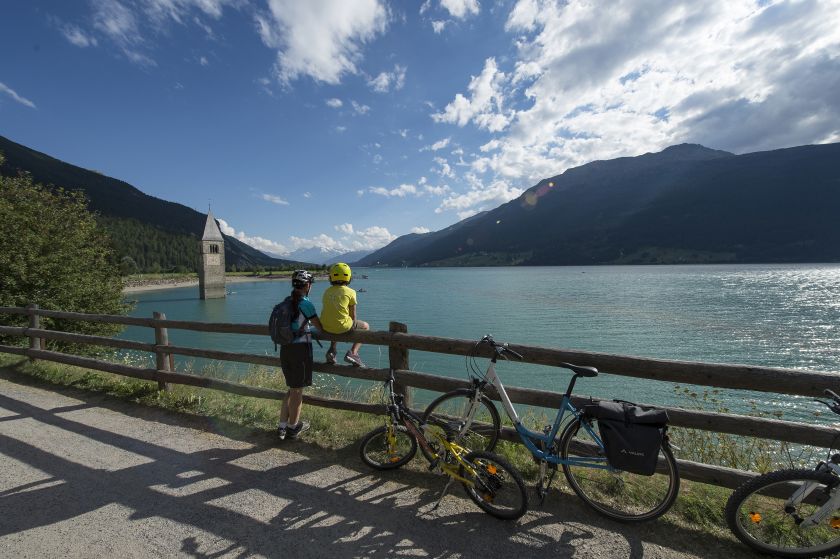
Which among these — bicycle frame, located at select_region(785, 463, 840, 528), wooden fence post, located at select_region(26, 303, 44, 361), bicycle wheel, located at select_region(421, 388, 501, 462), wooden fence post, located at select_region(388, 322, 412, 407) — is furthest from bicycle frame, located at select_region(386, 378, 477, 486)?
wooden fence post, located at select_region(26, 303, 44, 361)

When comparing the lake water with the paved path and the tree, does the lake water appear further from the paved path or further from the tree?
the paved path

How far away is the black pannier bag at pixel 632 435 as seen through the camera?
3453mm

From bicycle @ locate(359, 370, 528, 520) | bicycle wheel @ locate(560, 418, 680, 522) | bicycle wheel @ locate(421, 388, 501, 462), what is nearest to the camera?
bicycle wheel @ locate(560, 418, 680, 522)

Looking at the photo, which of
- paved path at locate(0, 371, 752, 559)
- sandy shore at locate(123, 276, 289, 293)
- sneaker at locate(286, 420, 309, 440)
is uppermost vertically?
sneaker at locate(286, 420, 309, 440)

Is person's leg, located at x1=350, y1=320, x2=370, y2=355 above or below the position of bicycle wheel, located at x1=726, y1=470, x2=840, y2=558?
above

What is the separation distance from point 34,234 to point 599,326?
3868 cm

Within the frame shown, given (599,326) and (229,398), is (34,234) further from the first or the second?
(599,326)

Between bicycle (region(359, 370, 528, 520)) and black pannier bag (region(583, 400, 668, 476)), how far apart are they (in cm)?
90

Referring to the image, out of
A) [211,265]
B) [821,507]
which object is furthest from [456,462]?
[211,265]

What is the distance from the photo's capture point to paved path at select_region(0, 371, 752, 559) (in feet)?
11.2

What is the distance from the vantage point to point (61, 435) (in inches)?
227

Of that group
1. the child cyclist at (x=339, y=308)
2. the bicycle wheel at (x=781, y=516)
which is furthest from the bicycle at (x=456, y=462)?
the bicycle wheel at (x=781, y=516)

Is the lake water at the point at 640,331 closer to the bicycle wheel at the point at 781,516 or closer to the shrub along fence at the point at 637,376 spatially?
the shrub along fence at the point at 637,376

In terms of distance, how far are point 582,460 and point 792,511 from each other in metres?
1.66
